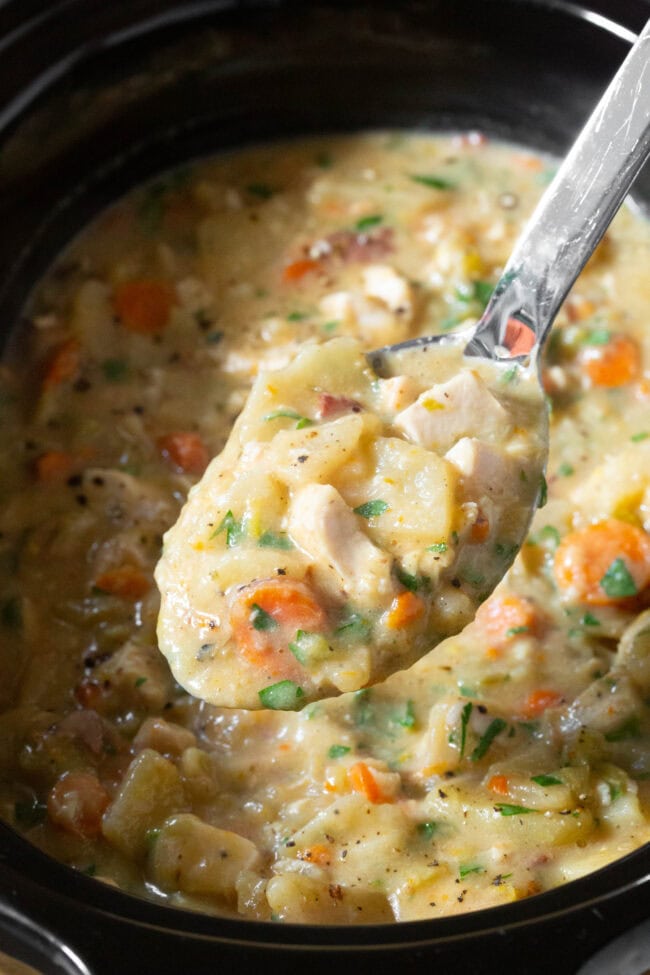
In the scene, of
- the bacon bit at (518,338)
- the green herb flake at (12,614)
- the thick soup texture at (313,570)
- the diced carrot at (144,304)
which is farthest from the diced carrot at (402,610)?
the diced carrot at (144,304)

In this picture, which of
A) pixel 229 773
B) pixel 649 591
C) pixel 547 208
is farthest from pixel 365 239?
pixel 229 773

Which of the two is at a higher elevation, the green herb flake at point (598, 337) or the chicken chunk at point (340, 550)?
the green herb flake at point (598, 337)

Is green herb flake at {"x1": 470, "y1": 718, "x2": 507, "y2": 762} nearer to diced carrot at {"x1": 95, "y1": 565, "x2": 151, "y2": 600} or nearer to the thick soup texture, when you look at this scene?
the thick soup texture

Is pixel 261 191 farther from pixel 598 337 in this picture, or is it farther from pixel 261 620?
pixel 261 620

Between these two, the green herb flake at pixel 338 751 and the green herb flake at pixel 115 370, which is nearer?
the green herb flake at pixel 338 751

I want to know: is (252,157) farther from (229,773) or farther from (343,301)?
(229,773)

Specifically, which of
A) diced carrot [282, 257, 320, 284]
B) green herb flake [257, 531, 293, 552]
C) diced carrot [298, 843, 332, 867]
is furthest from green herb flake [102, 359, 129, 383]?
diced carrot [298, 843, 332, 867]

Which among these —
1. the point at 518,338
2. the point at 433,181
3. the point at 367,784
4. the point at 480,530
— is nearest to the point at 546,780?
the point at 367,784

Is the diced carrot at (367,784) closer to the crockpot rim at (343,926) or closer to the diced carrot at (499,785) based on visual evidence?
the diced carrot at (499,785)

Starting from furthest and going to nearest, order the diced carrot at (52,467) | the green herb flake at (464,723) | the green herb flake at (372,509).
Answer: the diced carrot at (52,467) → the green herb flake at (464,723) → the green herb flake at (372,509)
